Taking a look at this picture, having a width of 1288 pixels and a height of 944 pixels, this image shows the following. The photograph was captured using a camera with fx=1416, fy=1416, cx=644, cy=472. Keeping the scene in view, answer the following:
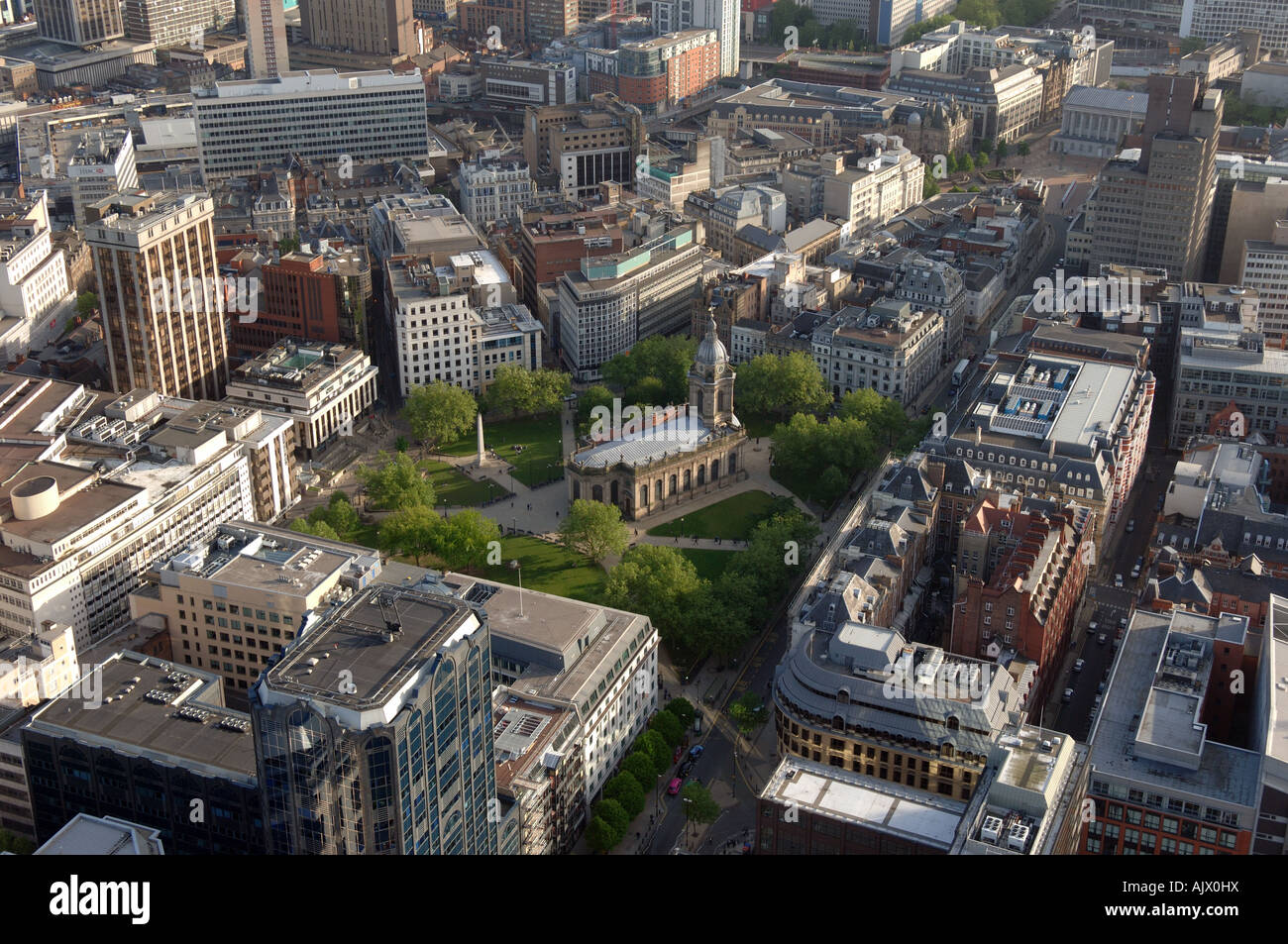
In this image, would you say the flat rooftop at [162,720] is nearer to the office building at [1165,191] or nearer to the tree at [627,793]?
the tree at [627,793]

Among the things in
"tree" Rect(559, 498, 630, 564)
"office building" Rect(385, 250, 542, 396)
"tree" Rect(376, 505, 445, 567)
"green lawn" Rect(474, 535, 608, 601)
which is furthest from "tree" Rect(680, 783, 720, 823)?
"office building" Rect(385, 250, 542, 396)

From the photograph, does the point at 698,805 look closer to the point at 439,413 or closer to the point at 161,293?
the point at 439,413

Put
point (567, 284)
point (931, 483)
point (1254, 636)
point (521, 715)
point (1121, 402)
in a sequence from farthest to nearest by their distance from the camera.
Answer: point (567, 284), point (1121, 402), point (931, 483), point (1254, 636), point (521, 715)

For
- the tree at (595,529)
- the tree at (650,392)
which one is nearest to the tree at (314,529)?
the tree at (595,529)

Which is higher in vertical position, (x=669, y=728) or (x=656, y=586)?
(x=656, y=586)

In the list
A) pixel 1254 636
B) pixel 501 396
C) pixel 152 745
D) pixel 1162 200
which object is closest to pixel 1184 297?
pixel 1162 200

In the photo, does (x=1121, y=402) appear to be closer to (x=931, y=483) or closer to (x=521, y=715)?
(x=931, y=483)

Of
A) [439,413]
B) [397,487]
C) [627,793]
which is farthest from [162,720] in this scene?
[439,413]
